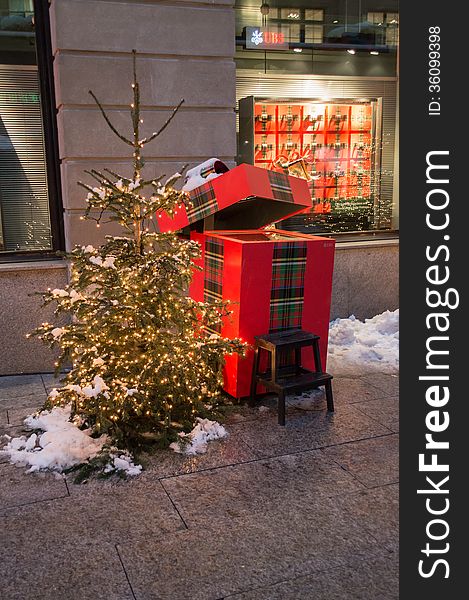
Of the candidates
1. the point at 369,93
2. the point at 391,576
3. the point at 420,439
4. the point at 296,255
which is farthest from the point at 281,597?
the point at 369,93

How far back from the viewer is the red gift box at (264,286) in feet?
18.7

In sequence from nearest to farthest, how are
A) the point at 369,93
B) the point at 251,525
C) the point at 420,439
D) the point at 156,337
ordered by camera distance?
the point at 420,439
the point at 251,525
the point at 156,337
the point at 369,93

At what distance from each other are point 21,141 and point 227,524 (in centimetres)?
526

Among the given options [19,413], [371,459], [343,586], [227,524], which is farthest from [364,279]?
[343,586]

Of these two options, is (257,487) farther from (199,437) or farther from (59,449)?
(59,449)

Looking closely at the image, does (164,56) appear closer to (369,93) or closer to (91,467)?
(369,93)

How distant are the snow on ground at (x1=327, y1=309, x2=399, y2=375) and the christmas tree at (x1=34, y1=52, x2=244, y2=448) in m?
2.34

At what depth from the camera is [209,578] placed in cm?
349

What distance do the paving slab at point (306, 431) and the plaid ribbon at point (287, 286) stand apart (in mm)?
885

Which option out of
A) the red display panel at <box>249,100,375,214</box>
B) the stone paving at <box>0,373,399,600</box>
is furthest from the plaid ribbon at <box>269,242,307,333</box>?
the red display panel at <box>249,100,375,214</box>

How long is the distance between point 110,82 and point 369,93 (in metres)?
3.89

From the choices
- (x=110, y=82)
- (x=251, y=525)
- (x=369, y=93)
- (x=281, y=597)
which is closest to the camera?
(x=281, y=597)

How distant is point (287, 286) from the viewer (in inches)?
233

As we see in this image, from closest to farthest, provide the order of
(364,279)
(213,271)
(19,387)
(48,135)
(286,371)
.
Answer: (286,371), (213,271), (19,387), (48,135), (364,279)
